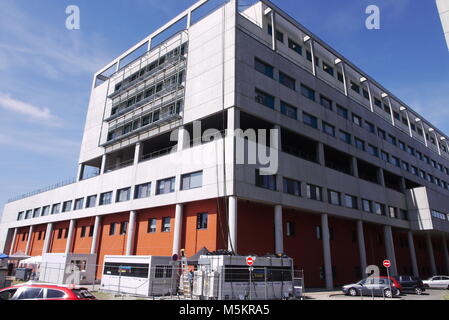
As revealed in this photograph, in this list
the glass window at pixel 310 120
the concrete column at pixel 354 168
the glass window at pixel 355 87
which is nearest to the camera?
the glass window at pixel 310 120

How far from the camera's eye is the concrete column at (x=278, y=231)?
26484mm

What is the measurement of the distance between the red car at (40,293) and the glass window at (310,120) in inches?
1135

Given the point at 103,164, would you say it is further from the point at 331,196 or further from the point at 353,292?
the point at 353,292

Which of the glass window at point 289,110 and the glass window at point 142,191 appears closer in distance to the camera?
the glass window at point 289,110

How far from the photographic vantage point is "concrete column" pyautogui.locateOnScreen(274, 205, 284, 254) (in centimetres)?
2648

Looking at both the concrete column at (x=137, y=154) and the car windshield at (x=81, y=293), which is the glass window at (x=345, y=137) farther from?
the car windshield at (x=81, y=293)

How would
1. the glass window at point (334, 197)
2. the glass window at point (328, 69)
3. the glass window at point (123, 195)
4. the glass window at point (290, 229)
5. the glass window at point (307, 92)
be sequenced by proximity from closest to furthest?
the glass window at point (290, 229) → the glass window at point (334, 197) → the glass window at point (307, 92) → the glass window at point (123, 195) → the glass window at point (328, 69)

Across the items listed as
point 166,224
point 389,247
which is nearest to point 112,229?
point 166,224

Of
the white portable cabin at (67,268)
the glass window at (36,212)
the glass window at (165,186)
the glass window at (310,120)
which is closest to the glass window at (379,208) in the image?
the glass window at (310,120)

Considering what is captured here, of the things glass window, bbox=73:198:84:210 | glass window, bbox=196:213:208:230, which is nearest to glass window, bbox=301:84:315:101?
glass window, bbox=196:213:208:230
